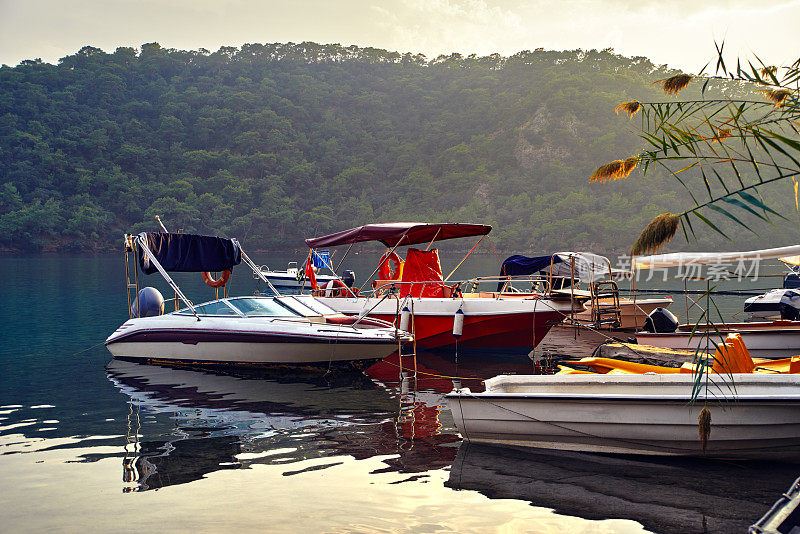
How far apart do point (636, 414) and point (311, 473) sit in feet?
12.9

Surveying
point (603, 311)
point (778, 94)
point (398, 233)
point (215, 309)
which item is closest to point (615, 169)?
point (778, 94)

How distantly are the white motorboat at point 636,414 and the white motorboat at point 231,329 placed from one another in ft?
18.5

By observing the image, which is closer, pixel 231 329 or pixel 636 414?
pixel 636 414

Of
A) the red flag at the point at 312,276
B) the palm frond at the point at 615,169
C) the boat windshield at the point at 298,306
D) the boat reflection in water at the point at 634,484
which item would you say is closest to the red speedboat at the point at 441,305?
the boat windshield at the point at 298,306

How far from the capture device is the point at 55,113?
11762 cm

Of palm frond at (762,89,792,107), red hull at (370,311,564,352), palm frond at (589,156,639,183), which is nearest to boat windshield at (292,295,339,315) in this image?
Result: red hull at (370,311,564,352)

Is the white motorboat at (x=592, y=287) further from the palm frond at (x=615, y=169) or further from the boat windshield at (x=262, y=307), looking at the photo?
the palm frond at (x=615, y=169)

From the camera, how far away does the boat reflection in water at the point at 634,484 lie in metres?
6.69

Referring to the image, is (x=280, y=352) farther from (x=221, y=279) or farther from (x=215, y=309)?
(x=221, y=279)

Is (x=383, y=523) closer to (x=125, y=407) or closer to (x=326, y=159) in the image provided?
(x=125, y=407)

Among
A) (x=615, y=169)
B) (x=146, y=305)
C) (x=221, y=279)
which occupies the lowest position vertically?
(x=146, y=305)

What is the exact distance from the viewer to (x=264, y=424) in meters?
10.8

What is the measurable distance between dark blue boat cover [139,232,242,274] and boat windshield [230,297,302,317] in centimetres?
190

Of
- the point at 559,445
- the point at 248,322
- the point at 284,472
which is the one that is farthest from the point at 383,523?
the point at 248,322
